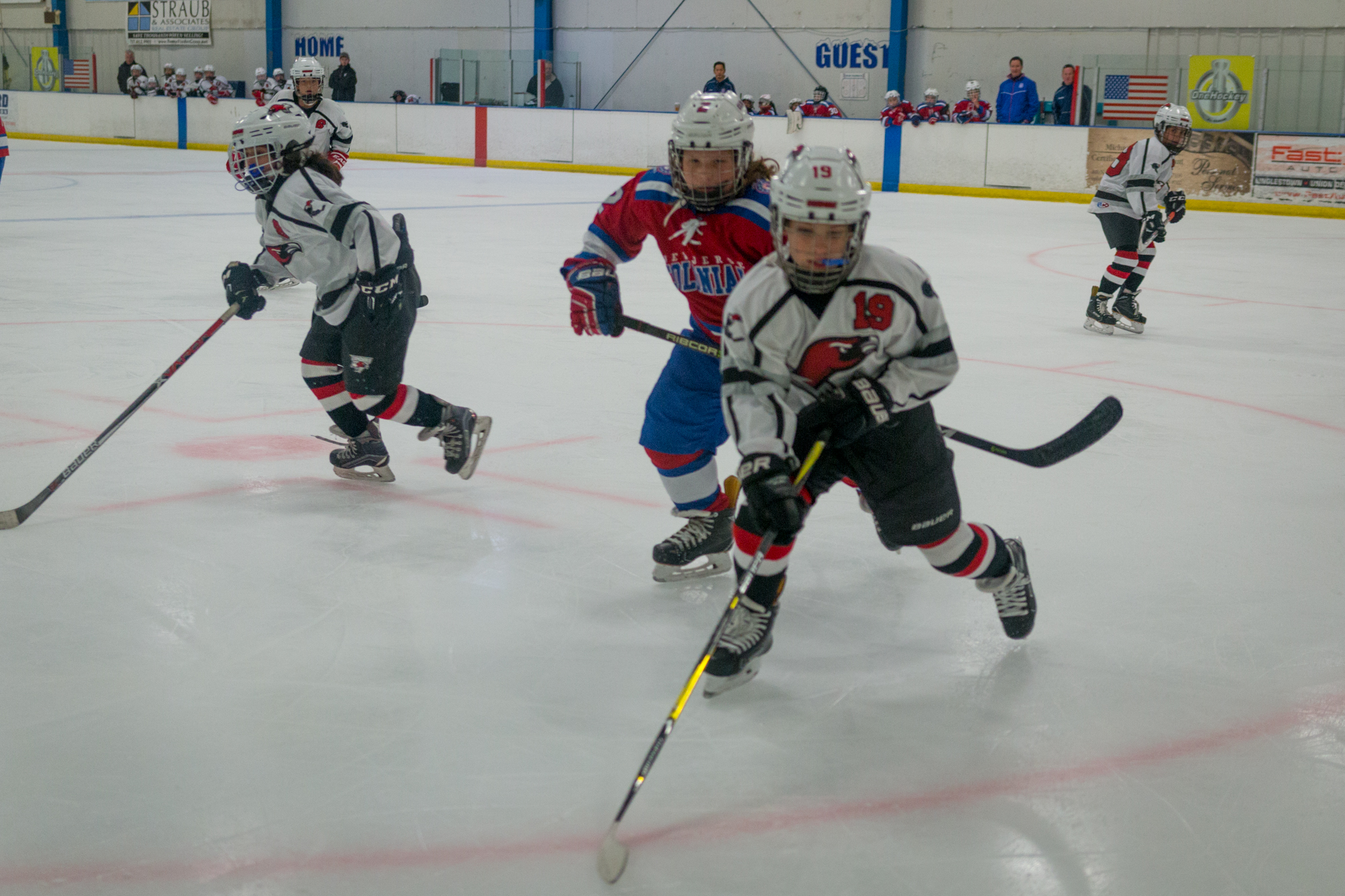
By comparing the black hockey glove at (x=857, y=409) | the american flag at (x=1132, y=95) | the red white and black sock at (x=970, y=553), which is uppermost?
the american flag at (x=1132, y=95)

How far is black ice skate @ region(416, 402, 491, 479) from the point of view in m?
3.53

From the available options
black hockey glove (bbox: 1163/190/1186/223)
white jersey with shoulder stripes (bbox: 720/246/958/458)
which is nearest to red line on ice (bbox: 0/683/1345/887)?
white jersey with shoulder stripes (bbox: 720/246/958/458)

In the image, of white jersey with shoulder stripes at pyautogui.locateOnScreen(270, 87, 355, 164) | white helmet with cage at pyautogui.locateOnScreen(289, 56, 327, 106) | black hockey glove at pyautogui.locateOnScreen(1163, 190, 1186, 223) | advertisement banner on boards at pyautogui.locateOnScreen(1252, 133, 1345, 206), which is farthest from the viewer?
advertisement banner on boards at pyautogui.locateOnScreen(1252, 133, 1345, 206)

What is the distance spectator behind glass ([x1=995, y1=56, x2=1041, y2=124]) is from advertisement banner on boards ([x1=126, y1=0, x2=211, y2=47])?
615 inches

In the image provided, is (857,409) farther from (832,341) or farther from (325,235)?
(325,235)

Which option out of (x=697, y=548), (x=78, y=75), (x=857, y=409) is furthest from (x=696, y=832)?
(x=78, y=75)

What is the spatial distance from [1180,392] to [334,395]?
313 centimetres

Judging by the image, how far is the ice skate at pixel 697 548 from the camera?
2889 mm

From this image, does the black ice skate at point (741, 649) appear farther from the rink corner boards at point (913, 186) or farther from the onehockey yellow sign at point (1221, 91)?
the onehockey yellow sign at point (1221, 91)

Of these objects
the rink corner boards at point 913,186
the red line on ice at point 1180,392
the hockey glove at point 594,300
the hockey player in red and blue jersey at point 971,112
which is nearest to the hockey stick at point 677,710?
the hockey glove at point 594,300

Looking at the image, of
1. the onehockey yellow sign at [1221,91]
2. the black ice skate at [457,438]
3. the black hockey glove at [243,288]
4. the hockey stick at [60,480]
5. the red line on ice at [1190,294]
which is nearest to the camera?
the hockey stick at [60,480]

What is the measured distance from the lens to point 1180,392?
4.92 m

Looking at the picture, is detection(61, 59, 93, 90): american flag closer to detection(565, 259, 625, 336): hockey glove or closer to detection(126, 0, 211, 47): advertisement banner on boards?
detection(126, 0, 211, 47): advertisement banner on boards

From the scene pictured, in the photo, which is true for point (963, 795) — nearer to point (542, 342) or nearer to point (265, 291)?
point (542, 342)
